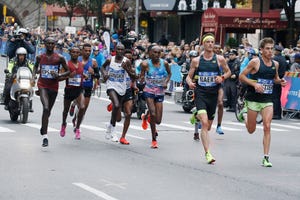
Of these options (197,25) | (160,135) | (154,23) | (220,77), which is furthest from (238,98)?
(154,23)

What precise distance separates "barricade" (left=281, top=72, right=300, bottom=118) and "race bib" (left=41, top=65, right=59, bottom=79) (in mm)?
10514

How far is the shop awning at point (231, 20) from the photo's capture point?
3599 centimetres

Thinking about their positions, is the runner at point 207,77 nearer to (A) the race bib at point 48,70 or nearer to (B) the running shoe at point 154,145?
(B) the running shoe at point 154,145

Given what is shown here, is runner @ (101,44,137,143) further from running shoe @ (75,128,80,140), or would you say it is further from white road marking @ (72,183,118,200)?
white road marking @ (72,183,118,200)

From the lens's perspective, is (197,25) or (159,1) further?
(197,25)

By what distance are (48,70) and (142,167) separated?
3331 millimetres

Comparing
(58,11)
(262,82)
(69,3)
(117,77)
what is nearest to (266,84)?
(262,82)

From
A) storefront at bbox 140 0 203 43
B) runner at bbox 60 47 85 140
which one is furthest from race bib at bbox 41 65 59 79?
storefront at bbox 140 0 203 43

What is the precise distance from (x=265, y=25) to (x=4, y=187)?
27.7 metres

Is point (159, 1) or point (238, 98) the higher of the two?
point (159, 1)

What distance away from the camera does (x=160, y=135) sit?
1895cm

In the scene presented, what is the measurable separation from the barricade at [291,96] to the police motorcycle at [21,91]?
777cm

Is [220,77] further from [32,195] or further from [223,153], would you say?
[32,195]

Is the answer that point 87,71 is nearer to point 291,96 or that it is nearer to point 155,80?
point 155,80
